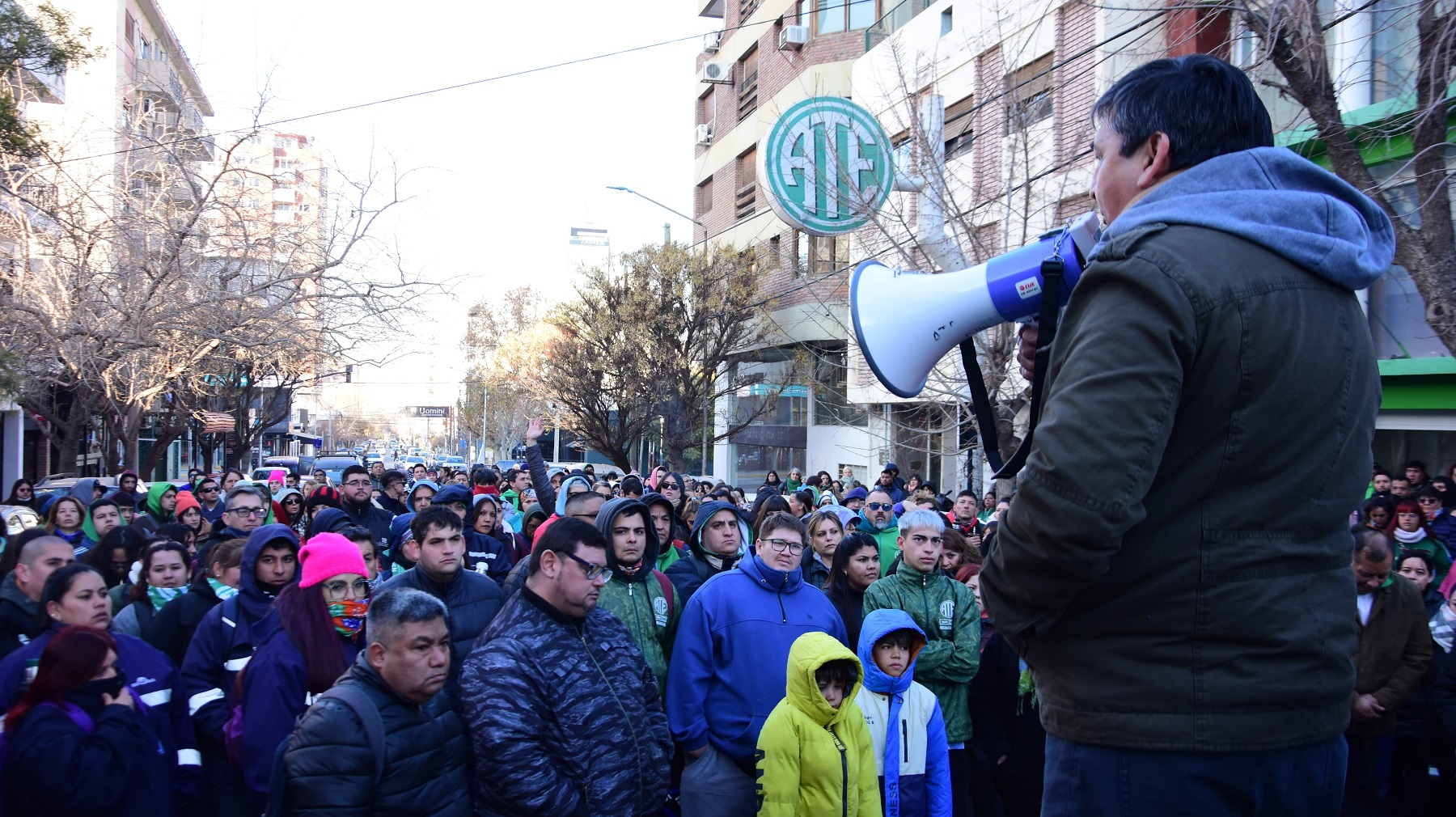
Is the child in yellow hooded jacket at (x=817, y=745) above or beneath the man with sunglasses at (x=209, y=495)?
beneath

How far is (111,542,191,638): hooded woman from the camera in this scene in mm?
5406

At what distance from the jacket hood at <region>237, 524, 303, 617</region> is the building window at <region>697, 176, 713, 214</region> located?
109ft

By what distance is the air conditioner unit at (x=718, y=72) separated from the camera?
35.4 m

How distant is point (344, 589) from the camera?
445cm

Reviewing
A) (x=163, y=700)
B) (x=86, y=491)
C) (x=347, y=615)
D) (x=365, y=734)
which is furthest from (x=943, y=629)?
(x=86, y=491)

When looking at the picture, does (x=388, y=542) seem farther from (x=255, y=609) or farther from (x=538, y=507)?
(x=255, y=609)

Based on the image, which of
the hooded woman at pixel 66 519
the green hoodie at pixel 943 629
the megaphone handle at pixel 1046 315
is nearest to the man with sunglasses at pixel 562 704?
the green hoodie at pixel 943 629

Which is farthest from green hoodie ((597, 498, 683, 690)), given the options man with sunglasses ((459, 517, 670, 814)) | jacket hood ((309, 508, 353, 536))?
jacket hood ((309, 508, 353, 536))

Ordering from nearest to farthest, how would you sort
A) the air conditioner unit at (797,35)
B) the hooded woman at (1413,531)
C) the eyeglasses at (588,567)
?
the eyeglasses at (588,567), the hooded woman at (1413,531), the air conditioner unit at (797,35)

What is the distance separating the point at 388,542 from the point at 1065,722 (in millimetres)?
→ 8495

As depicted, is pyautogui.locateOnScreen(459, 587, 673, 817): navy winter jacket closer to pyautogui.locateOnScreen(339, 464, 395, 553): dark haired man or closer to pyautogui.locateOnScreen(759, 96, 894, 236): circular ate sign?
pyautogui.locateOnScreen(339, 464, 395, 553): dark haired man

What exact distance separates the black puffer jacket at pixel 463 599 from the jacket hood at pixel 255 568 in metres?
0.53

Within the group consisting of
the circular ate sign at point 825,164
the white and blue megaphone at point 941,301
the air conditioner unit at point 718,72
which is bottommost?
the white and blue megaphone at point 941,301

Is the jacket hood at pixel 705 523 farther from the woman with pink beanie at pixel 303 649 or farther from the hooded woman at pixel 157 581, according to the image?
the hooded woman at pixel 157 581
